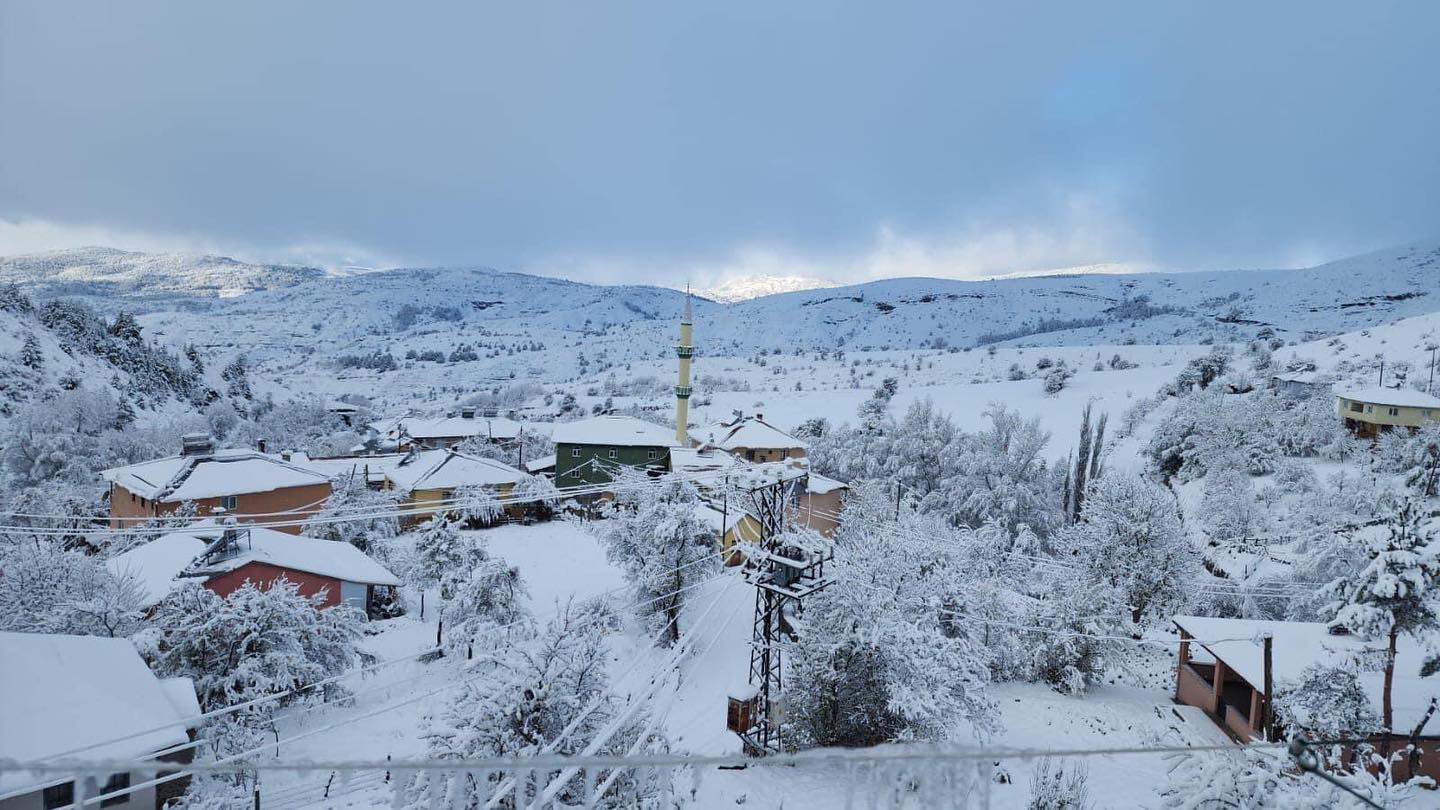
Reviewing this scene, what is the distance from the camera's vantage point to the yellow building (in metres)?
30.6

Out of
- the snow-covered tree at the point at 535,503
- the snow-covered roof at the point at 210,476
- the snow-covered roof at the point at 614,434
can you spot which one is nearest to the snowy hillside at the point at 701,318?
the snow-covered roof at the point at 614,434

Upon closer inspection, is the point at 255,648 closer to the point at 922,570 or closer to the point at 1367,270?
the point at 922,570

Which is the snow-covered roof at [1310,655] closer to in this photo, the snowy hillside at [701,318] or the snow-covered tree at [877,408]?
the snow-covered tree at [877,408]

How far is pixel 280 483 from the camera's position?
89.3 ft

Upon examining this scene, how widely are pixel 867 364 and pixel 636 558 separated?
5988 cm

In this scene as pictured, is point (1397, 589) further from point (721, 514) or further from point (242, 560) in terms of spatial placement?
point (242, 560)

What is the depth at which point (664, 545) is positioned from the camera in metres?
19.5

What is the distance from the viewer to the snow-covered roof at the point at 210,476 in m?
25.6

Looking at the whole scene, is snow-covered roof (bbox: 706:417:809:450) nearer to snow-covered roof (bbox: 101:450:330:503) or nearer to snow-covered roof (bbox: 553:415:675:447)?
snow-covered roof (bbox: 553:415:675:447)

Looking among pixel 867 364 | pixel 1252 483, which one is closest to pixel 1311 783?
pixel 1252 483

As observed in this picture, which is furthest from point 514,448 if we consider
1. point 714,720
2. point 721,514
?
point 714,720

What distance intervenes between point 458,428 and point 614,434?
16909 millimetres

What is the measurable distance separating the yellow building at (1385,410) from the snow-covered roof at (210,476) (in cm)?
4556

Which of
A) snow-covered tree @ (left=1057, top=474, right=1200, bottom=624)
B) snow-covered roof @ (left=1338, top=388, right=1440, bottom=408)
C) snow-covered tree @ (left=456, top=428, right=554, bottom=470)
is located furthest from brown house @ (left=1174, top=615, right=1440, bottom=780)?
snow-covered tree @ (left=456, top=428, right=554, bottom=470)
